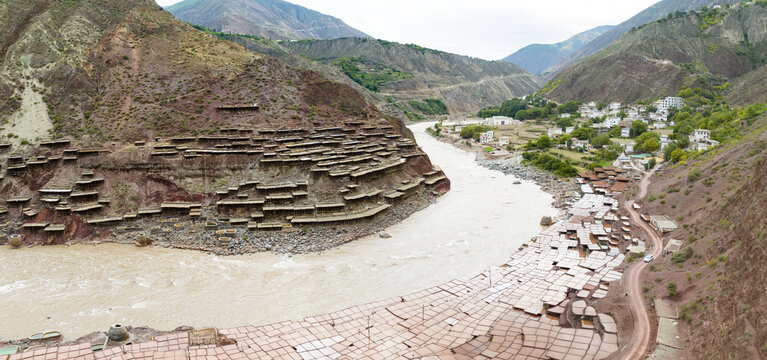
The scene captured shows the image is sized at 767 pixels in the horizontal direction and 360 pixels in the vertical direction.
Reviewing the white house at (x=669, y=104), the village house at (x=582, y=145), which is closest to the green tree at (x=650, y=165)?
the village house at (x=582, y=145)

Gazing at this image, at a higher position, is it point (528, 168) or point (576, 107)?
point (576, 107)

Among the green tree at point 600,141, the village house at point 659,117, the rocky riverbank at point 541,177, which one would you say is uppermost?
the village house at point 659,117

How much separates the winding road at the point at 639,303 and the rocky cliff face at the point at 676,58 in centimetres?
8690

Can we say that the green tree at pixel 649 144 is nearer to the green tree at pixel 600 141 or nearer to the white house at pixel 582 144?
the green tree at pixel 600 141

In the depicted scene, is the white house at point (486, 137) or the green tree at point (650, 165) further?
the white house at point (486, 137)

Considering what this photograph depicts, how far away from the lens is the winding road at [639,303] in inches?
613

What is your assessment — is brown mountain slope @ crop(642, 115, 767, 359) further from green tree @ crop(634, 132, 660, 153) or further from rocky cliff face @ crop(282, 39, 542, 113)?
rocky cliff face @ crop(282, 39, 542, 113)

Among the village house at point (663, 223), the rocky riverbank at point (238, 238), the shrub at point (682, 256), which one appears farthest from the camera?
the rocky riverbank at point (238, 238)

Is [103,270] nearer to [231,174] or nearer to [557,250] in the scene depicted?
[231,174]

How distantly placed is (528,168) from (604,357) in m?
45.8

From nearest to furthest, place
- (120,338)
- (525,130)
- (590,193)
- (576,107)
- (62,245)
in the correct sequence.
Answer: (120,338)
(62,245)
(590,193)
(525,130)
(576,107)

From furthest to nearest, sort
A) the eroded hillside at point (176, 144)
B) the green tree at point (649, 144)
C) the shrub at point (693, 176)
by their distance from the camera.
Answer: the green tree at point (649, 144) < the shrub at point (693, 176) < the eroded hillside at point (176, 144)

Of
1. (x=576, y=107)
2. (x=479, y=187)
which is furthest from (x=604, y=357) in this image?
(x=576, y=107)

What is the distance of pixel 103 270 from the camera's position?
2606cm
